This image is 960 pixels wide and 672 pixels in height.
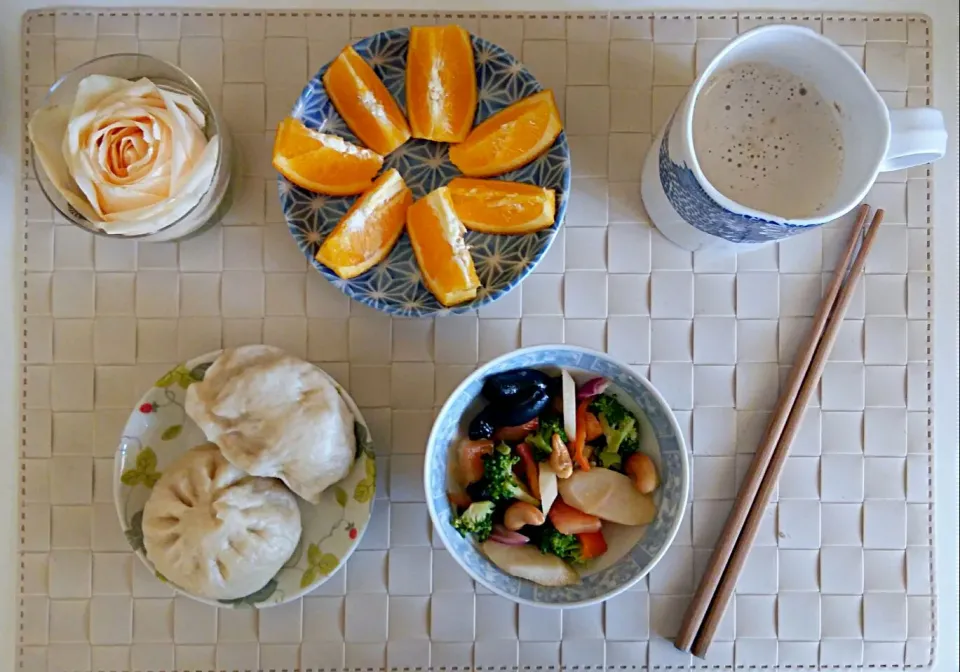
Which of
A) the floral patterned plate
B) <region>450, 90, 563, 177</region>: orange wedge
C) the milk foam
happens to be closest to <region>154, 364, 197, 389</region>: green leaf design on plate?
the floral patterned plate

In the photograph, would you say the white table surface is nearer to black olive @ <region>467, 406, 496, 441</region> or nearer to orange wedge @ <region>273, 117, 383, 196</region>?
orange wedge @ <region>273, 117, 383, 196</region>

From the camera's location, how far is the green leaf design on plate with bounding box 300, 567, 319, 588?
2.92 ft

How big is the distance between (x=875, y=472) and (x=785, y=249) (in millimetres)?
302

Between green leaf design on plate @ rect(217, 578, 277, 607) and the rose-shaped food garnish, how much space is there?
1.36 feet

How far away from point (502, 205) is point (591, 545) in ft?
1.29

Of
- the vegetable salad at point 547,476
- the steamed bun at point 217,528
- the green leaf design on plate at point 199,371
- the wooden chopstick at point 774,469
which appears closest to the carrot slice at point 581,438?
the vegetable salad at point 547,476

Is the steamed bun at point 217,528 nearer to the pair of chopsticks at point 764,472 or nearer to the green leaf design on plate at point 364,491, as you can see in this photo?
the green leaf design on plate at point 364,491

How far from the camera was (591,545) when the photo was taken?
2.90 feet

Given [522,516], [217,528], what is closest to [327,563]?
[217,528]

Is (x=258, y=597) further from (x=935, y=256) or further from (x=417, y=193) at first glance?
Result: (x=935, y=256)

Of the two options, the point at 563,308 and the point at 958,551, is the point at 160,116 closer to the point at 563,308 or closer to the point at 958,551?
the point at 563,308

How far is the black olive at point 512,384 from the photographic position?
0.86 meters

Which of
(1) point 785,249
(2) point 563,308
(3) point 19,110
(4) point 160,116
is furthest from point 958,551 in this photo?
(3) point 19,110

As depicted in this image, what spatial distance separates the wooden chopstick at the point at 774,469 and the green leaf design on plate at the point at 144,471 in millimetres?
676
